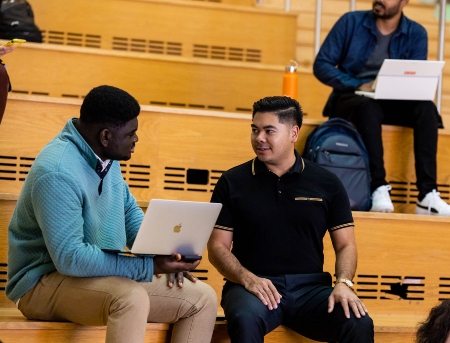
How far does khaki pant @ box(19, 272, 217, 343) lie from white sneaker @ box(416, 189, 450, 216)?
113cm

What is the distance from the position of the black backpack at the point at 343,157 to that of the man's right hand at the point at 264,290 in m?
0.81

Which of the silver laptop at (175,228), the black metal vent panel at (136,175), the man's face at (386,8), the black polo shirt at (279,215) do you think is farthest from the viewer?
the man's face at (386,8)

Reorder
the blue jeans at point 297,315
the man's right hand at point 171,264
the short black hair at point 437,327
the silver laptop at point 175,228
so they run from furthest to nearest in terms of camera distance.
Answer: the blue jeans at point 297,315 → the man's right hand at point 171,264 → the silver laptop at point 175,228 → the short black hair at point 437,327

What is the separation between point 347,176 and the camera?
316 cm

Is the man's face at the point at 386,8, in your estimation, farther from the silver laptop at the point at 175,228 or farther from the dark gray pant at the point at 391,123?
the silver laptop at the point at 175,228

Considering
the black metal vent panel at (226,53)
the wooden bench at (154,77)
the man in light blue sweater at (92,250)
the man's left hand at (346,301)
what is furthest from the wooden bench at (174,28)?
the man's left hand at (346,301)

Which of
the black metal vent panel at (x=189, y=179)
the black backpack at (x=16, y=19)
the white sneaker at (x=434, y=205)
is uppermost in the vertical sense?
the black backpack at (x=16, y=19)

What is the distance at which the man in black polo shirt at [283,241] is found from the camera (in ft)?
7.83

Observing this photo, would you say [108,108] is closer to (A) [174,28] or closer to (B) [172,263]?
(B) [172,263]

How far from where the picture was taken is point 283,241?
2.52 metres

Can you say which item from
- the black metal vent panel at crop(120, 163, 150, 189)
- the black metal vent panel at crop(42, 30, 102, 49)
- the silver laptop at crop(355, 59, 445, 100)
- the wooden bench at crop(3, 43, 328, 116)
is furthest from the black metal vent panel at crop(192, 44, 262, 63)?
the black metal vent panel at crop(120, 163, 150, 189)

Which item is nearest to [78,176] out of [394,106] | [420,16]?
[394,106]

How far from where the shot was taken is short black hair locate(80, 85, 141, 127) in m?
2.27

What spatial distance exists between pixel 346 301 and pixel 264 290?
21cm
